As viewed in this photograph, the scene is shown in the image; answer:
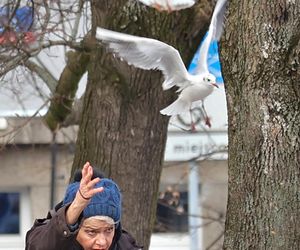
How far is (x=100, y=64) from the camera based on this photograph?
6.92 meters

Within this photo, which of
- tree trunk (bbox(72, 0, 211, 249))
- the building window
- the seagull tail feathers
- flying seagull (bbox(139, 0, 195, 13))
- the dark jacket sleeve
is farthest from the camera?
the building window

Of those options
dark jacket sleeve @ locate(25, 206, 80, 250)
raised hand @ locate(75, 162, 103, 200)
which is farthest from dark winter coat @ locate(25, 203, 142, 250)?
raised hand @ locate(75, 162, 103, 200)

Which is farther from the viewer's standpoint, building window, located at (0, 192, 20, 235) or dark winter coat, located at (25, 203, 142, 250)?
building window, located at (0, 192, 20, 235)

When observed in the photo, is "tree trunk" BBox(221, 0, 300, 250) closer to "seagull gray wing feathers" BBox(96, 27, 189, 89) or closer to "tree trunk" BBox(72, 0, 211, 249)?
"seagull gray wing feathers" BBox(96, 27, 189, 89)

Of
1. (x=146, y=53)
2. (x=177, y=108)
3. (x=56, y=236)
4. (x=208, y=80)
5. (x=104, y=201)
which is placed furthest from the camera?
(x=177, y=108)

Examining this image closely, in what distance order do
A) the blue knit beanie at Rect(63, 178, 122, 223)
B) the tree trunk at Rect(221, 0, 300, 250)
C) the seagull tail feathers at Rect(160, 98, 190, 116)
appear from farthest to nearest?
the seagull tail feathers at Rect(160, 98, 190, 116), the tree trunk at Rect(221, 0, 300, 250), the blue knit beanie at Rect(63, 178, 122, 223)

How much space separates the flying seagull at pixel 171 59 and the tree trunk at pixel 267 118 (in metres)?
1.34

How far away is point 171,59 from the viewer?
6.29 meters

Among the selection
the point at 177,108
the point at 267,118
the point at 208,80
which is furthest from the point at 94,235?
the point at 177,108

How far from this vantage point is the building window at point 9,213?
1362 centimetres

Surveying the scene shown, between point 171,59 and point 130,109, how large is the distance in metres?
0.82

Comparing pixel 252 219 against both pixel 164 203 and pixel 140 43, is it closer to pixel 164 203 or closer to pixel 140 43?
pixel 140 43

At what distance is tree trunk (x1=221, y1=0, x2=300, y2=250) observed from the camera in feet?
14.1

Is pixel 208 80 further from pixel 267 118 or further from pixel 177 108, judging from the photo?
pixel 267 118
